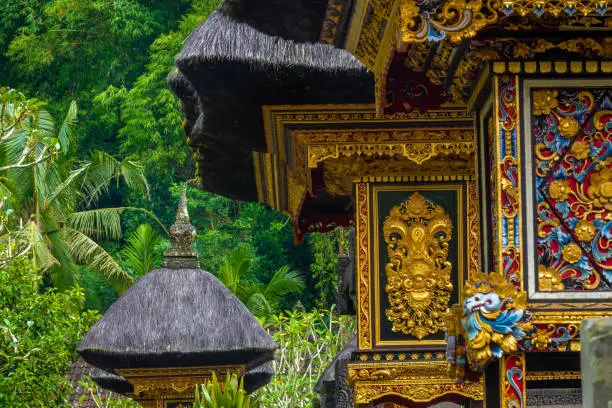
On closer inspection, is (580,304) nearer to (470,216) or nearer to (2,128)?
(470,216)

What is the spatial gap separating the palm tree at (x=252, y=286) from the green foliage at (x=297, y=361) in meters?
3.86

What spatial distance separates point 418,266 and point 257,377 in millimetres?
10056

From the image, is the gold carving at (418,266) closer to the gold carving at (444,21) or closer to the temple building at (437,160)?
the temple building at (437,160)

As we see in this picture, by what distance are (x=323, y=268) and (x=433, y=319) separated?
2437 cm

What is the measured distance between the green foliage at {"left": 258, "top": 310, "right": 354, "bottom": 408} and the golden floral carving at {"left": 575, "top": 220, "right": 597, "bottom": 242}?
17964 millimetres

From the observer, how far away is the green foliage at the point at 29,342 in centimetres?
1670

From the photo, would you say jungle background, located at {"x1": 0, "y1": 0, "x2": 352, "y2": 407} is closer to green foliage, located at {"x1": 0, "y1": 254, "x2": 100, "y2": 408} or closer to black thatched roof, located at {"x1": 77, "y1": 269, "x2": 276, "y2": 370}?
black thatched roof, located at {"x1": 77, "y1": 269, "x2": 276, "y2": 370}

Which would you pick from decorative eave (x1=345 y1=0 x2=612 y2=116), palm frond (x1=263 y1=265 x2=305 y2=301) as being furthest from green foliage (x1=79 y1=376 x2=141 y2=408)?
decorative eave (x1=345 y1=0 x2=612 y2=116)

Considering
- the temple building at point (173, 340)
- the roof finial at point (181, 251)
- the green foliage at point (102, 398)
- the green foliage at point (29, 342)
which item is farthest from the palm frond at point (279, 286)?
the green foliage at point (29, 342)

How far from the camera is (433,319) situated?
11117 mm

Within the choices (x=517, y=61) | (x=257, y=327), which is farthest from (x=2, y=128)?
(x=517, y=61)

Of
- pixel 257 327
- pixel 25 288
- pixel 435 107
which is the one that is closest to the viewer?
pixel 435 107

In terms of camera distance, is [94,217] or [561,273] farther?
[94,217]

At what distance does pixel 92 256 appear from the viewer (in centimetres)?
3003
